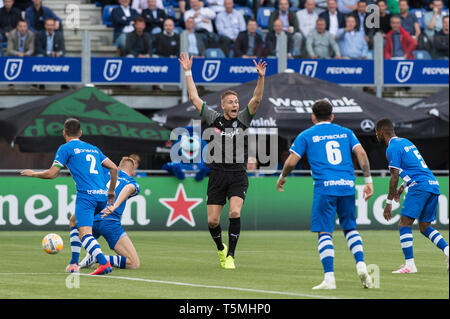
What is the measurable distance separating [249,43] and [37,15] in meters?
5.49

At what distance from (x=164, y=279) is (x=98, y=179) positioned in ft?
5.06

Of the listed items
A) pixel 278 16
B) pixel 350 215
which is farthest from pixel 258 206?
pixel 350 215

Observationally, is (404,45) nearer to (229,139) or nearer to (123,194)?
(229,139)

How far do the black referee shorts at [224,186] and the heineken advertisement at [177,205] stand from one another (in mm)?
9329

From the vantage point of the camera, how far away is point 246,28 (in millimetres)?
27188

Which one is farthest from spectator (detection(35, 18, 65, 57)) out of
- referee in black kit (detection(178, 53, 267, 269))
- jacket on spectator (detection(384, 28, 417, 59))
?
referee in black kit (detection(178, 53, 267, 269))

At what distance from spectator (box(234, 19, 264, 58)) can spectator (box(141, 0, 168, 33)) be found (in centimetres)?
215

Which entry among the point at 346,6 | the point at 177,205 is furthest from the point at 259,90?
the point at 346,6

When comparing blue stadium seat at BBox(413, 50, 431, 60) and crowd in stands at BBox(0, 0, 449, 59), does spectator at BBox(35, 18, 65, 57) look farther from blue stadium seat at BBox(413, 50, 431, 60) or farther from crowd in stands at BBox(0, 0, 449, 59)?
blue stadium seat at BBox(413, 50, 431, 60)

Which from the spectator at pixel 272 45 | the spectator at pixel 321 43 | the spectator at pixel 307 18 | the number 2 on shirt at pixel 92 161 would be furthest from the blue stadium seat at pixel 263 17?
the number 2 on shirt at pixel 92 161

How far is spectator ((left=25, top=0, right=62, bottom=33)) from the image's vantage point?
25938 mm

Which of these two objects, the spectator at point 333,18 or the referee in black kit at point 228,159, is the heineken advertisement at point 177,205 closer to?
the spectator at point 333,18

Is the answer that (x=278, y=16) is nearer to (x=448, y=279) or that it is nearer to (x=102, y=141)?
(x=102, y=141)

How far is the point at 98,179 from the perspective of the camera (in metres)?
12.3
